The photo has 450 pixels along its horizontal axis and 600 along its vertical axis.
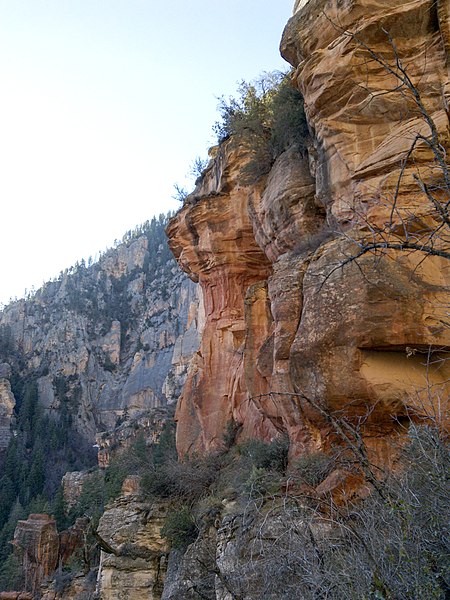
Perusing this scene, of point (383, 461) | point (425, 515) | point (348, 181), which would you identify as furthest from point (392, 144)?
point (425, 515)

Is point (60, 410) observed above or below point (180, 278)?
below

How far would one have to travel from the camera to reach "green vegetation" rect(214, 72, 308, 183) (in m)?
12.7

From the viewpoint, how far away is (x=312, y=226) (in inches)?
430

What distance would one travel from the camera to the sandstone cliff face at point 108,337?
232 ft

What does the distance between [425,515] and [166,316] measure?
243ft

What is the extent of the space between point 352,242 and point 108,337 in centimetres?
7855

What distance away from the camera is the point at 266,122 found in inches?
579

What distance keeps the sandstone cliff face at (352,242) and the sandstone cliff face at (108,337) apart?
5149 centimetres

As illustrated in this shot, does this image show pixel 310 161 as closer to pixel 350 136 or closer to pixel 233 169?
pixel 350 136

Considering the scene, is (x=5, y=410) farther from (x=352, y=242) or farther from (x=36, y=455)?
(x=352, y=242)

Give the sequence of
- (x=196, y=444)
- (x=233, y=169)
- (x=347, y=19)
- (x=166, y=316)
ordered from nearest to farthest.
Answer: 1. (x=347, y=19)
2. (x=233, y=169)
3. (x=196, y=444)
4. (x=166, y=316)

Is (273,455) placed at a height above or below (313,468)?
below

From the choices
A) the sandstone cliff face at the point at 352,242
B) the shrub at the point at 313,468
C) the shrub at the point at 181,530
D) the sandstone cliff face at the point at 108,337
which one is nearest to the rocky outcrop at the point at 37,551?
the shrub at the point at 181,530

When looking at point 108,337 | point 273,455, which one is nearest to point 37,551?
point 273,455
